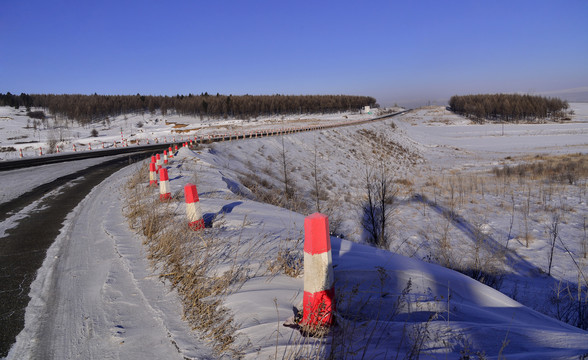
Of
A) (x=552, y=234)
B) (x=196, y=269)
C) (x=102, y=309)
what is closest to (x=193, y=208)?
(x=196, y=269)

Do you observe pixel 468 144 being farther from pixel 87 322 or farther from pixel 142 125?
pixel 142 125

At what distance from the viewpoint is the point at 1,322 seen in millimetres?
2916

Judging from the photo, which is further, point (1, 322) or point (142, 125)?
point (142, 125)

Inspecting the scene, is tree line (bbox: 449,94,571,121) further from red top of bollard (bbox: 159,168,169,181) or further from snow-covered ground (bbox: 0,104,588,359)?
red top of bollard (bbox: 159,168,169,181)

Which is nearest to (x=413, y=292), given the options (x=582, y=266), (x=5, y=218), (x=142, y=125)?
(x=582, y=266)

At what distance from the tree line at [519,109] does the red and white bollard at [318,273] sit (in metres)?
100

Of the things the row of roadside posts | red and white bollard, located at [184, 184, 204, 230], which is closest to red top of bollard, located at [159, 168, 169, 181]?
red and white bollard, located at [184, 184, 204, 230]

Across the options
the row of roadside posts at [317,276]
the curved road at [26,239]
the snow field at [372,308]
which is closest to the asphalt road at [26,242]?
the curved road at [26,239]

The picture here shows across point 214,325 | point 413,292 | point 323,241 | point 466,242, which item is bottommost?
point 466,242

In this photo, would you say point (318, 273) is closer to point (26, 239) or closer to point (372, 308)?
point (372, 308)

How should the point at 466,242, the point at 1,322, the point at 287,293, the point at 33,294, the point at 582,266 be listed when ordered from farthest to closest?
the point at 466,242
the point at 582,266
the point at 33,294
the point at 287,293
the point at 1,322

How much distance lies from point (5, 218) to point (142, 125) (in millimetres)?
64862

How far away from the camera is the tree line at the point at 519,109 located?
286 ft

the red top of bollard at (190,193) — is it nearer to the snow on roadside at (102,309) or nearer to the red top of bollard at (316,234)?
the snow on roadside at (102,309)
